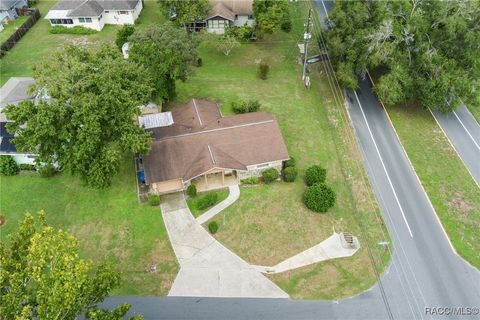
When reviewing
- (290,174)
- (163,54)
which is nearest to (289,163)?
(290,174)

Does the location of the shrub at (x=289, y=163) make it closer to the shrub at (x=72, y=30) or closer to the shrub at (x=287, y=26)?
the shrub at (x=287, y=26)

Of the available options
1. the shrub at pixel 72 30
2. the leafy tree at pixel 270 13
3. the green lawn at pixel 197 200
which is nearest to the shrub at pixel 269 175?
the green lawn at pixel 197 200

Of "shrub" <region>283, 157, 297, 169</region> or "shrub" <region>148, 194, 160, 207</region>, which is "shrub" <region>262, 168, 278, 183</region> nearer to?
"shrub" <region>283, 157, 297, 169</region>

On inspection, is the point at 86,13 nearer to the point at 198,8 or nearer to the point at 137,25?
the point at 137,25

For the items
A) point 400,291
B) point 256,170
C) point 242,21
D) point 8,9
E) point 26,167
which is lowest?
point 400,291

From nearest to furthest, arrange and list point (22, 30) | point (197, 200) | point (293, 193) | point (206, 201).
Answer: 1. point (206, 201)
2. point (197, 200)
3. point (293, 193)
4. point (22, 30)

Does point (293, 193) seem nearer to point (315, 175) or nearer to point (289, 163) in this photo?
point (315, 175)

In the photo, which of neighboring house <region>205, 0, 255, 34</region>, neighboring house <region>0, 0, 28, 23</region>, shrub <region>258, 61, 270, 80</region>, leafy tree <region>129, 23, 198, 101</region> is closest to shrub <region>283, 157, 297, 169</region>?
leafy tree <region>129, 23, 198, 101</region>
